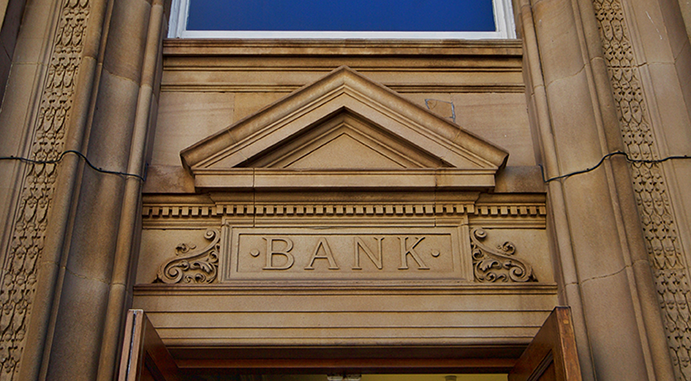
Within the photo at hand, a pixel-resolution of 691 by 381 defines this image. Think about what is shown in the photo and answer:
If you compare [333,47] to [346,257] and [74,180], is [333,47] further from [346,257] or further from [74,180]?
[74,180]

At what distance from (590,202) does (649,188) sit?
39cm

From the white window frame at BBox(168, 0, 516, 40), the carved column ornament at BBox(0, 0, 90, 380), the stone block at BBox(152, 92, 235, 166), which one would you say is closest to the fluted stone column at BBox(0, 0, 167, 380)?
the carved column ornament at BBox(0, 0, 90, 380)

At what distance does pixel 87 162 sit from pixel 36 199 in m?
0.39

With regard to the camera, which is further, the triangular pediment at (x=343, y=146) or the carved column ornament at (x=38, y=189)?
the triangular pediment at (x=343, y=146)

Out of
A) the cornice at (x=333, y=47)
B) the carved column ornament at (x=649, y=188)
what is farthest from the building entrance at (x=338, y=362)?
the cornice at (x=333, y=47)

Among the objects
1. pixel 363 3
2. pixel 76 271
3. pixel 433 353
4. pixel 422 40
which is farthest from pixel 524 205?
pixel 76 271

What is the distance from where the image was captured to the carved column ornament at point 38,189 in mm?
4090

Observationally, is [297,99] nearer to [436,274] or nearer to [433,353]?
[436,274]

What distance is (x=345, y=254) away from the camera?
4816mm

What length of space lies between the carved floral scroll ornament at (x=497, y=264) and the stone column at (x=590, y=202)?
0.80 ft

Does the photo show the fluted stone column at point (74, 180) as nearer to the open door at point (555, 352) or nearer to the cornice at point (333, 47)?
the cornice at point (333, 47)

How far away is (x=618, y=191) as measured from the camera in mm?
4555

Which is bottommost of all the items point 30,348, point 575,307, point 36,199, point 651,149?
point 30,348

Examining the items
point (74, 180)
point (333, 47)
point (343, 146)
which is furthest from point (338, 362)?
point (333, 47)
